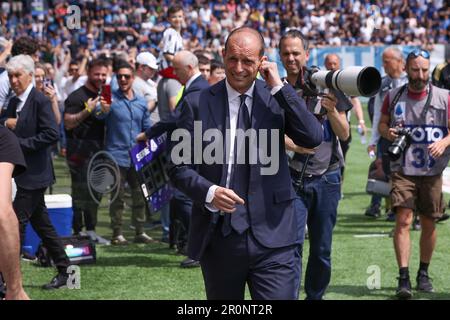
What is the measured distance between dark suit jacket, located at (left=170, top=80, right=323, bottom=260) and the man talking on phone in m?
4.72

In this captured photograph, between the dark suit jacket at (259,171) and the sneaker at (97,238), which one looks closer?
the dark suit jacket at (259,171)

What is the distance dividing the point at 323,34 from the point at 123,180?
25968 millimetres

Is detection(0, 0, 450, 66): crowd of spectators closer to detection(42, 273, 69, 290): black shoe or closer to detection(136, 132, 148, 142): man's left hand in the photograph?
detection(136, 132, 148, 142): man's left hand

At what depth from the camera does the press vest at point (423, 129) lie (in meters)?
7.19

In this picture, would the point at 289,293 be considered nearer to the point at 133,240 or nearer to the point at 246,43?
the point at 246,43

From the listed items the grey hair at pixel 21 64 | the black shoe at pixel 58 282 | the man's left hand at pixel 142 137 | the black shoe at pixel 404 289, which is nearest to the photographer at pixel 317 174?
the black shoe at pixel 404 289

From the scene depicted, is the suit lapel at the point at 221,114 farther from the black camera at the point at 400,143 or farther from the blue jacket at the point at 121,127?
the blue jacket at the point at 121,127

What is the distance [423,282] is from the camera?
7.32 metres

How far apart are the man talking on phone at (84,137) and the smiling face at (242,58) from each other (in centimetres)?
479

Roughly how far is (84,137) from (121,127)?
48 cm

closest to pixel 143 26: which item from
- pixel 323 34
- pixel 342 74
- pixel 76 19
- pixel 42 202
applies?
pixel 323 34

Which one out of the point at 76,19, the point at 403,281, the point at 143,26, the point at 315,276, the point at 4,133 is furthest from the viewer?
the point at 143,26

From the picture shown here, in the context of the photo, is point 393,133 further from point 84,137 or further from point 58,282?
point 84,137

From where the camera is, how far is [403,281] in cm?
705
